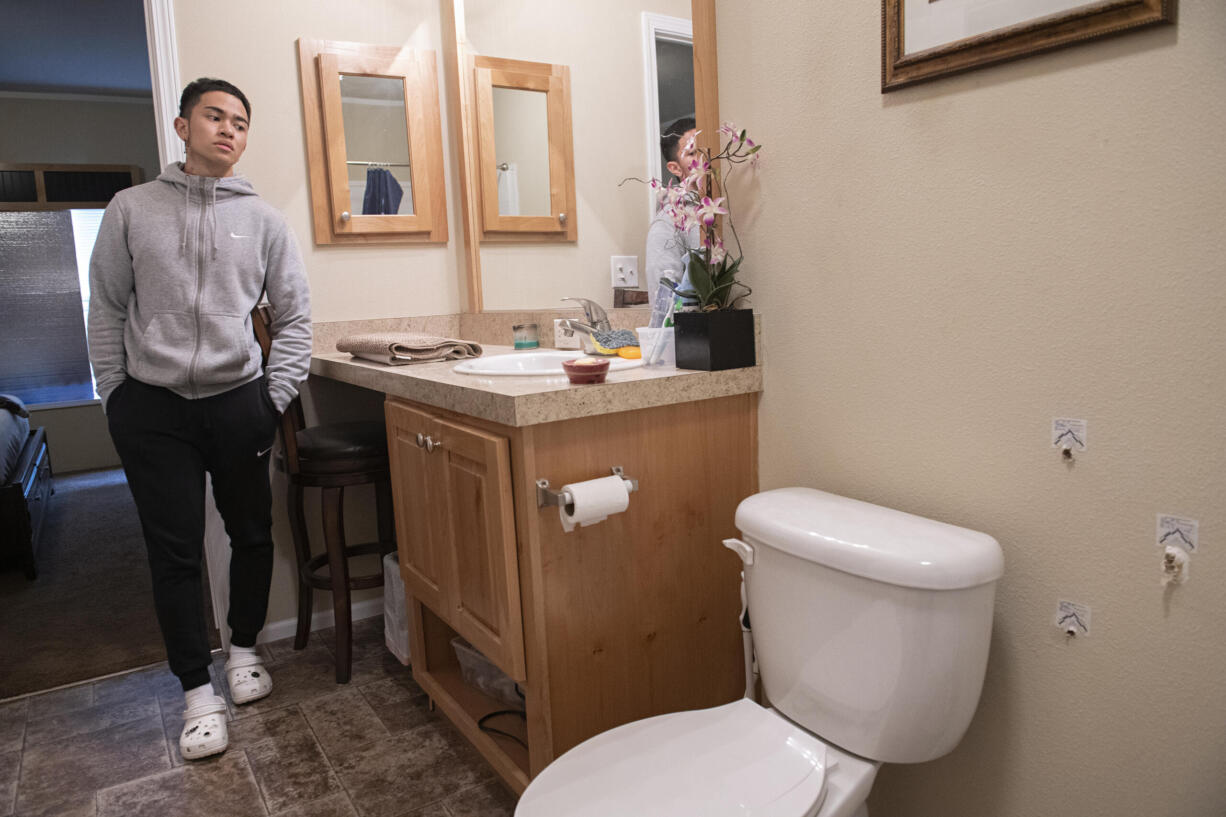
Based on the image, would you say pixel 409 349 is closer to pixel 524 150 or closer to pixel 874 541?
pixel 524 150

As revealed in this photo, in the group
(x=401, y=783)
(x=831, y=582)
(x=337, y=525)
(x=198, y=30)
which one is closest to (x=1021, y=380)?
(x=831, y=582)

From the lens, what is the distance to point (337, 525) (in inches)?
87.7

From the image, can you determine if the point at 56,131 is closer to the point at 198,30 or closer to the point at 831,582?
the point at 198,30

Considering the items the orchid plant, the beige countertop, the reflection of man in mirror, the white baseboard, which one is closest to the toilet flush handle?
the beige countertop

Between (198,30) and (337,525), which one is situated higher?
(198,30)

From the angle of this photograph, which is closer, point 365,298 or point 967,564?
point 967,564

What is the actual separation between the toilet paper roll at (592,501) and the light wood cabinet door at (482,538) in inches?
4.8

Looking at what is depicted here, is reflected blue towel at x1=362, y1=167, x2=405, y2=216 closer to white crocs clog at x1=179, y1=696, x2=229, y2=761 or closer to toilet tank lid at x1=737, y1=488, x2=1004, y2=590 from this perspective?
white crocs clog at x1=179, y1=696, x2=229, y2=761

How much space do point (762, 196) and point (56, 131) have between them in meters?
5.92

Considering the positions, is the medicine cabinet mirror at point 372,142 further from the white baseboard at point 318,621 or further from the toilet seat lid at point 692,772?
the toilet seat lid at point 692,772

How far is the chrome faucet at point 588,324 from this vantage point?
6.65 feet

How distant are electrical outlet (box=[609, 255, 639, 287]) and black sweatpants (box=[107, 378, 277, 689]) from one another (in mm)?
954

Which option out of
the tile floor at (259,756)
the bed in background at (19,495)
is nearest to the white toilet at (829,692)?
the tile floor at (259,756)

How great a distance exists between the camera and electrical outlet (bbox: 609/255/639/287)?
6.72 feet
